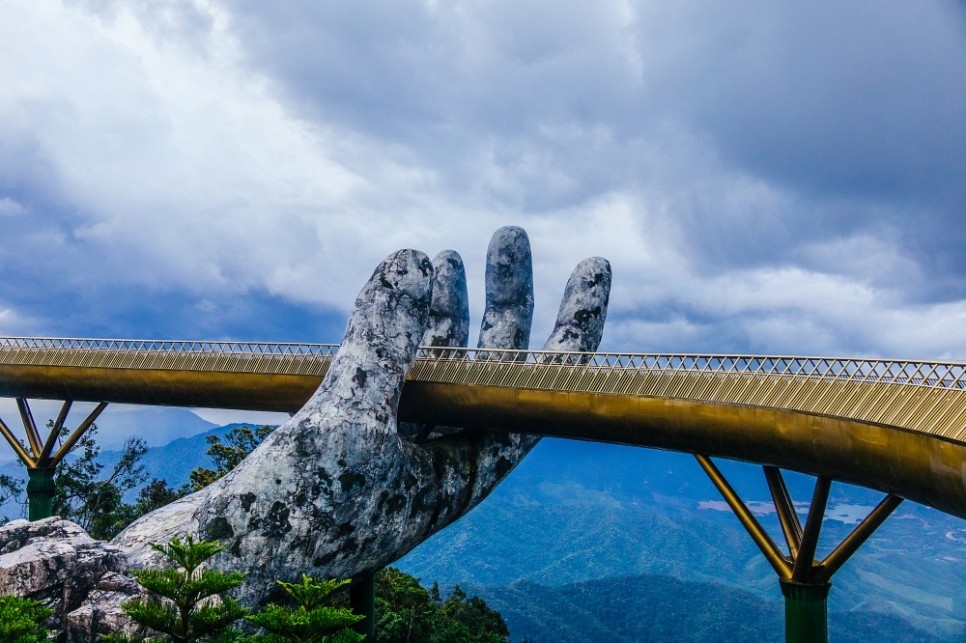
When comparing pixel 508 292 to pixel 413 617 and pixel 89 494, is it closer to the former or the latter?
pixel 413 617

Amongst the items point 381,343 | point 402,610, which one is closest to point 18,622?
point 381,343

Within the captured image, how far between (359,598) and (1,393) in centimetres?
2078

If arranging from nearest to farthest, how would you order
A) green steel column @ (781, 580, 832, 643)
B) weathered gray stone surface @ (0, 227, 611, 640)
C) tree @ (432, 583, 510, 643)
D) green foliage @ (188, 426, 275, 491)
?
green steel column @ (781, 580, 832, 643)
weathered gray stone surface @ (0, 227, 611, 640)
tree @ (432, 583, 510, 643)
green foliage @ (188, 426, 275, 491)

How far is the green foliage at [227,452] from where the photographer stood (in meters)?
43.3

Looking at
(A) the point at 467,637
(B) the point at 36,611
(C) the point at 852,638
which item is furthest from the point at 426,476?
(C) the point at 852,638

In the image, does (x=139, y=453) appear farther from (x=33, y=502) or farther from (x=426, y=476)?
(x=426, y=476)

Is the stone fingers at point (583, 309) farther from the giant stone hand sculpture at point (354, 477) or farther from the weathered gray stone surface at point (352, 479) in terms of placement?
the giant stone hand sculpture at point (354, 477)

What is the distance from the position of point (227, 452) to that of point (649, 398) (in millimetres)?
30880

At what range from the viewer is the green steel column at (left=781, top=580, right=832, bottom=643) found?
1869 cm

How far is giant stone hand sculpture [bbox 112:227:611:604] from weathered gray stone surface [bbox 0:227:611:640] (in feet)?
0.11

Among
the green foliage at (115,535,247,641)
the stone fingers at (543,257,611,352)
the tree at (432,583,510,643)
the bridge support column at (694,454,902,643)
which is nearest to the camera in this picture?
the green foliage at (115,535,247,641)

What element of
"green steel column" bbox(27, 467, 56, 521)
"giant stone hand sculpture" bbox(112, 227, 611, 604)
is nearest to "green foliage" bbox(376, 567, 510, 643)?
"giant stone hand sculpture" bbox(112, 227, 611, 604)

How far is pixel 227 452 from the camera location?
147 ft

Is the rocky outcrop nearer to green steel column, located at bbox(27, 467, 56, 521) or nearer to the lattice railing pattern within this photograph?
the lattice railing pattern
